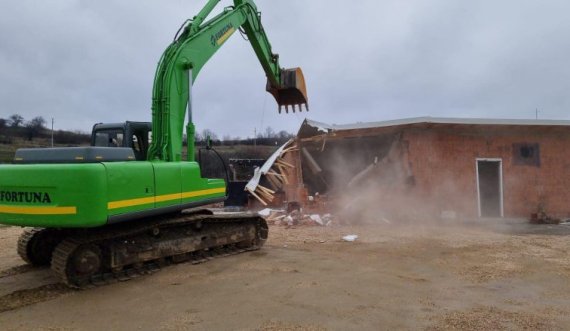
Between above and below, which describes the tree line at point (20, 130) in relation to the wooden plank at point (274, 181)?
above

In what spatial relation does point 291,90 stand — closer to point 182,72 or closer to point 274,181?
point 182,72

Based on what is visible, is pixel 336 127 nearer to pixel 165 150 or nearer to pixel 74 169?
pixel 165 150

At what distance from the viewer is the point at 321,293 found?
5.78 m

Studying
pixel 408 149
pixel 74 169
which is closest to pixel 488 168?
pixel 408 149

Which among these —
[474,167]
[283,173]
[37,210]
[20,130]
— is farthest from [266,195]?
[20,130]

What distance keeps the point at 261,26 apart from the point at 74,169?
567 cm

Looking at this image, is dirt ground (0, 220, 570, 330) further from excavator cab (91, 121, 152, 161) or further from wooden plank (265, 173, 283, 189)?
wooden plank (265, 173, 283, 189)

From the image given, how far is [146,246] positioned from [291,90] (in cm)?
520

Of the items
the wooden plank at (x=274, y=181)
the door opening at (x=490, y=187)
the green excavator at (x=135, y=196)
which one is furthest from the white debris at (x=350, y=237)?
the door opening at (x=490, y=187)

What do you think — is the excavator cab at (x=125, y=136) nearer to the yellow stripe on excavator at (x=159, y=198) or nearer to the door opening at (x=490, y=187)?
the yellow stripe on excavator at (x=159, y=198)

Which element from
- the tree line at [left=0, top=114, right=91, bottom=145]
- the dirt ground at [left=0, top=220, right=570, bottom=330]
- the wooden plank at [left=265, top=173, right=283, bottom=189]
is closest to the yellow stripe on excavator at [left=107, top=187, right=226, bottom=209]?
the dirt ground at [left=0, top=220, right=570, bottom=330]

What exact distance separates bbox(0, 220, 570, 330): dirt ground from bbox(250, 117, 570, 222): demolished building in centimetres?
535

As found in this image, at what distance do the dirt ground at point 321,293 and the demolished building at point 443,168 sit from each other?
535cm

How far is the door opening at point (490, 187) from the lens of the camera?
15305 mm
